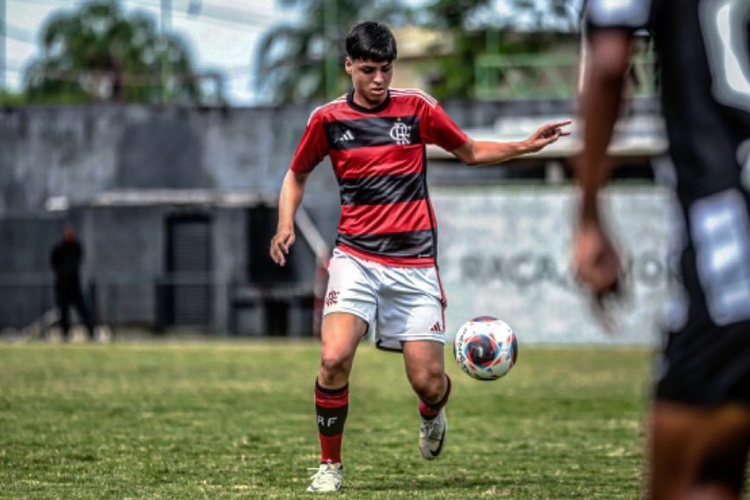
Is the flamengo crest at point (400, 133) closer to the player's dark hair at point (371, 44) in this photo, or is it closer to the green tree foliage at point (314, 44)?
the player's dark hair at point (371, 44)

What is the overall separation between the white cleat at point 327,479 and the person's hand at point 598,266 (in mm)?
3687

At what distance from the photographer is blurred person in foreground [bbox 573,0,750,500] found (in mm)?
3111

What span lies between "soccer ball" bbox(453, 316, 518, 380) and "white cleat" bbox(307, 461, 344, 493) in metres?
1.10

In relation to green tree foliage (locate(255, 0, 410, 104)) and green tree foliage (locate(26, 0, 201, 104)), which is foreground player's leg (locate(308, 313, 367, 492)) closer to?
green tree foliage (locate(255, 0, 410, 104))

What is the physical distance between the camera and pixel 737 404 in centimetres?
310

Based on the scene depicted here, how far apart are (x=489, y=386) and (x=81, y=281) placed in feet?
49.7

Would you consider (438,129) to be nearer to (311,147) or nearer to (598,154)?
(311,147)

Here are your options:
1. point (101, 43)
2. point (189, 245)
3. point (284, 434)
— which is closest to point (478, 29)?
point (189, 245)

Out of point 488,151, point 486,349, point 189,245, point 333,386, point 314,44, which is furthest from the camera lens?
point 314,44

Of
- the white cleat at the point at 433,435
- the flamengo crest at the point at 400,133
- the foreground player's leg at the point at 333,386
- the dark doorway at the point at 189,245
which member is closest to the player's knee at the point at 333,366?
the foreground player's leg at the point at 333,386

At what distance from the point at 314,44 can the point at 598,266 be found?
178 feet

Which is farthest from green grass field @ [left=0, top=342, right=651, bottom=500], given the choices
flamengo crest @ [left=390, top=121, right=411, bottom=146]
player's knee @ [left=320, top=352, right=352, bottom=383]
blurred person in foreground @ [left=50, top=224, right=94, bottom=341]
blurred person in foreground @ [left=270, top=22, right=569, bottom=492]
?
blurred person in foreground @ [left=50, top=224, right=94, bottom=341]

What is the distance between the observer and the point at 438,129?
7.16 meters

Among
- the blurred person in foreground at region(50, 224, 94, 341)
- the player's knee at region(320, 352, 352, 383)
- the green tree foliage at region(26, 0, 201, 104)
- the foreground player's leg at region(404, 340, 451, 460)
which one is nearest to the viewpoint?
the player's knee at region(320, 352, 352, 383)
